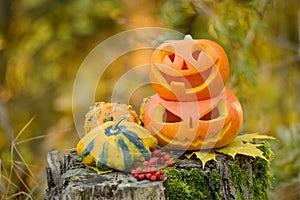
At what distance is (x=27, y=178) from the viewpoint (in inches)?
108

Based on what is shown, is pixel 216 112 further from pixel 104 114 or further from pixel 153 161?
pixel 104 114

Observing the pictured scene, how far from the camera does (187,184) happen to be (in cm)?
199

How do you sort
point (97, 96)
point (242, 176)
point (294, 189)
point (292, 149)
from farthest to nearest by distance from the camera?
1. point (97, 96)
2. point (292, 149)
3. point (294, 189)
4. point (242, 176)

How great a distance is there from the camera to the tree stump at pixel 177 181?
179 cm

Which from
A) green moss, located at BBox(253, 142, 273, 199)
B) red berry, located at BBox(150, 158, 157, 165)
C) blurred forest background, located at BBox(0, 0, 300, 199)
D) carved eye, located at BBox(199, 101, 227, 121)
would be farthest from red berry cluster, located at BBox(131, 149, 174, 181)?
blurred forest background, located at BBox(0, 0, 300, 199)

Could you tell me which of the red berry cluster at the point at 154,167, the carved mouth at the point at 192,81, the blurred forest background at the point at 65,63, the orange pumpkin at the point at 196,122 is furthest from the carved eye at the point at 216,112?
the blurred forest background at the point at 65,63

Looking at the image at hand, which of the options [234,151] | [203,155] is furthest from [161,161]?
[234,151]

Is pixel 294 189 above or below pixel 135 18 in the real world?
below

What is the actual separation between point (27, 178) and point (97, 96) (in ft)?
6.44

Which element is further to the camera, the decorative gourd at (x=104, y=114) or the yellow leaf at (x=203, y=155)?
the decorative gourd at (x=104, y=114)

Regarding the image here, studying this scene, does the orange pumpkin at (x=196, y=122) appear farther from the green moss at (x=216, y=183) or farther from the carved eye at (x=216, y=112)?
the green moss at (x=216, y=183)

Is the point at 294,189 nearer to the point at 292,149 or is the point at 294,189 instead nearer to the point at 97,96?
the point at 292,149

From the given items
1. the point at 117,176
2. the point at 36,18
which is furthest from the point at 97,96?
the point at 117,176

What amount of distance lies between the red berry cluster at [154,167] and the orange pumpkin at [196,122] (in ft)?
0.29
